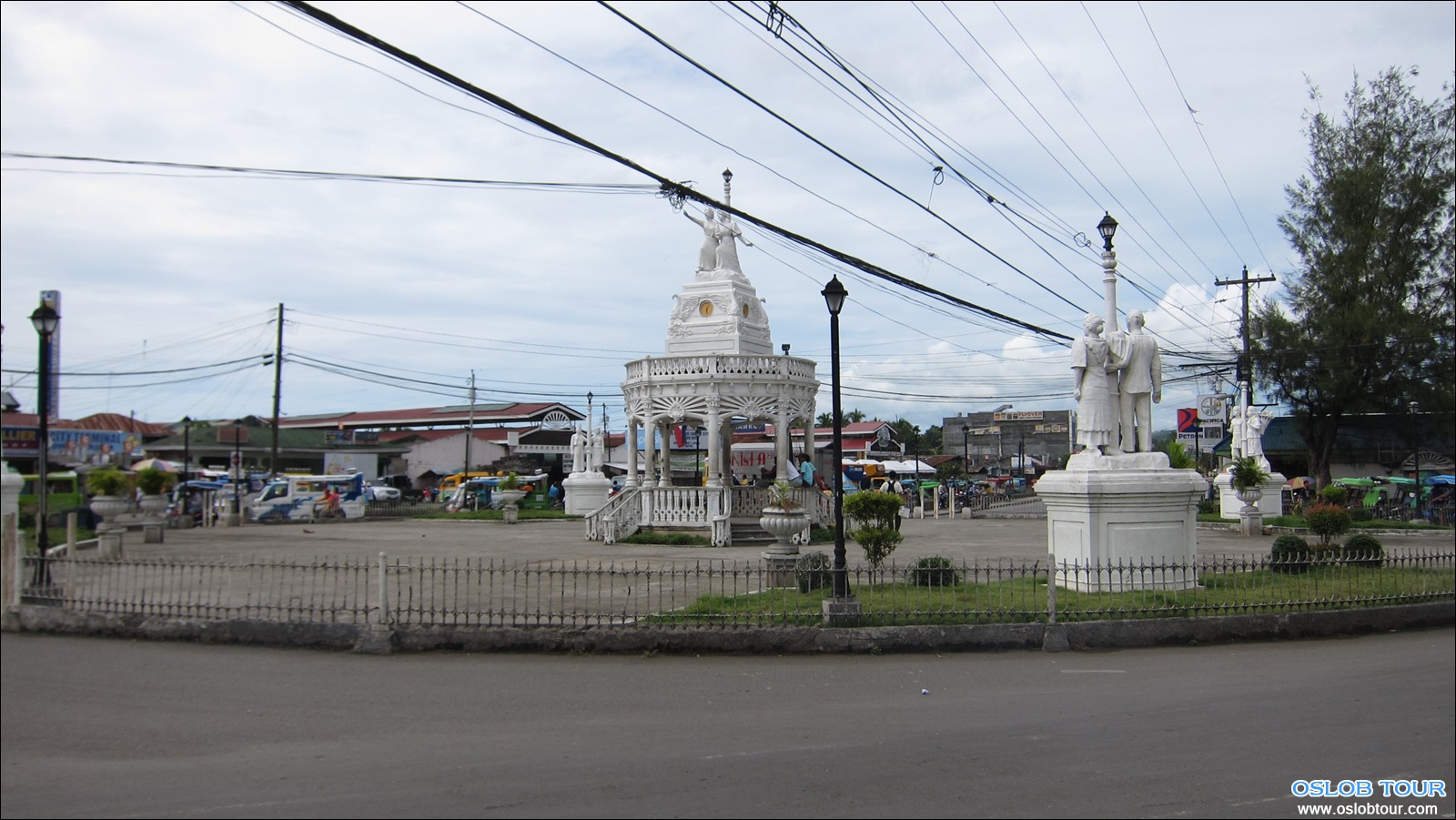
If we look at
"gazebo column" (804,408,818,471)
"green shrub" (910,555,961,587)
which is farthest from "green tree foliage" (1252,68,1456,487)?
"green shrub" (910,555,961,587)

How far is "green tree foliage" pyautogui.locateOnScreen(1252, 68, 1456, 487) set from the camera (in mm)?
34688

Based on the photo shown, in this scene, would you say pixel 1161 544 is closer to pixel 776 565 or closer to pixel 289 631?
pixel 776 565

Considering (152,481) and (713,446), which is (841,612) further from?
(152,481)

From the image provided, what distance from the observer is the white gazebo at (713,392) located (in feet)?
76.5

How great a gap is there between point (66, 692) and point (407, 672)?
282 cm

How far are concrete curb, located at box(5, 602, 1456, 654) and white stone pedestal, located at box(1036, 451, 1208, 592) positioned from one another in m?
1.71

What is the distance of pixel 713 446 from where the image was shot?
2377cm

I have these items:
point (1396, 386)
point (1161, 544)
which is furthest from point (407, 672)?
point (1396, 386)

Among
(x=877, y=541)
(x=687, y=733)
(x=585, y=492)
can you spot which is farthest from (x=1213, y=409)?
(x=687, y=733)

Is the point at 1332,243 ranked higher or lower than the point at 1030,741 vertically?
higher

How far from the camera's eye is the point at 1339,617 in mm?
11320

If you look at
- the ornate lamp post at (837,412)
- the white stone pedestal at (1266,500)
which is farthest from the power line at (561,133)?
the white stone pedestal at (1266,500)

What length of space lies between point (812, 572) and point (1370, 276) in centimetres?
3465

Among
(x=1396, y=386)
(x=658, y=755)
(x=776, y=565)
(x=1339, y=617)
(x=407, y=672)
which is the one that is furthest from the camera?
(x=1396, y=386)
